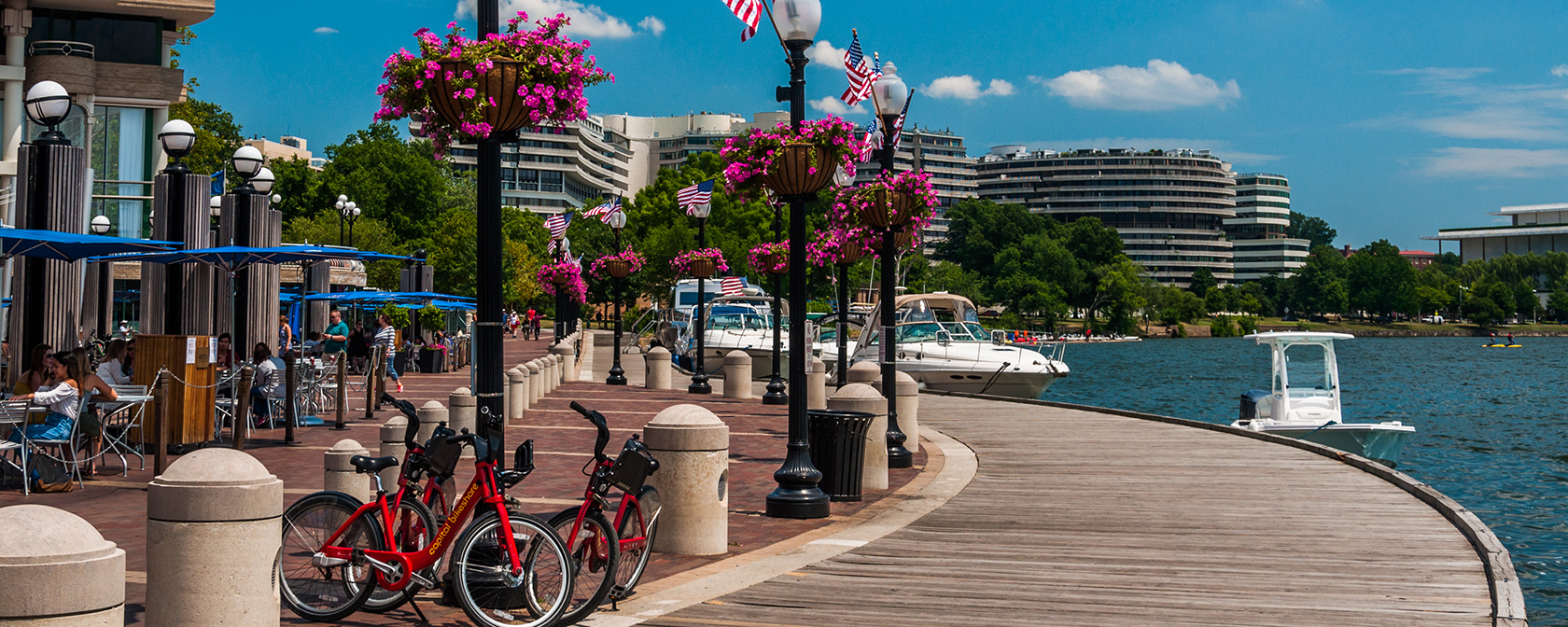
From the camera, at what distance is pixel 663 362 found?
29719mm

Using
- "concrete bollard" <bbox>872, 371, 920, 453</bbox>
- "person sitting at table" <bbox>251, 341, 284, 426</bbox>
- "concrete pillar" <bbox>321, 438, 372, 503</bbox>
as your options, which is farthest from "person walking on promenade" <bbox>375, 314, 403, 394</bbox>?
"concrete pillar" <bbox>321, 438, 372, 503</bbox>

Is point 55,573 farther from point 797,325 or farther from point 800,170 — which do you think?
point 800,170

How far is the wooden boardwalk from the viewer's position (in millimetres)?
7281

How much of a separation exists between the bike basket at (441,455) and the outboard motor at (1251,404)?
19.5 m

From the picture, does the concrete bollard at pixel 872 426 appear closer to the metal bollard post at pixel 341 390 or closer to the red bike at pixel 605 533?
the red bike at pixel 605 533

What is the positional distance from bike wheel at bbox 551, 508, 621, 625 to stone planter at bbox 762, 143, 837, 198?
5128 mm

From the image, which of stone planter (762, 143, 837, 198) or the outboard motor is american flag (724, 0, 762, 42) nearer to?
stone planter (762, 143, 837, 198)

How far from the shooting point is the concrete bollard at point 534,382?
22731 mm

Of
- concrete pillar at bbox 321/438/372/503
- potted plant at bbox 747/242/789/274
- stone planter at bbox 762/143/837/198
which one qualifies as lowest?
concrete pillar at bbox 321/438/372/503

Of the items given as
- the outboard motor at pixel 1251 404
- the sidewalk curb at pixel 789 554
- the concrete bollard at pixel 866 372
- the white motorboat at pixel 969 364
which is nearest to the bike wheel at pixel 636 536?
the sidewalk curb at pixel 789 554

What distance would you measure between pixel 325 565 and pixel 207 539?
4.09 ft

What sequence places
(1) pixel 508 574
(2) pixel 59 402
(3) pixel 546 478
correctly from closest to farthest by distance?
(1) pixel 508 574 < (2) pixel 59 402 < (3) pixel 546 478

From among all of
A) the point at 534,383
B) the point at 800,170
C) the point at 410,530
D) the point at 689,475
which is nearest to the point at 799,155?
the point at 800,170

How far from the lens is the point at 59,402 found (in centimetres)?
1163
